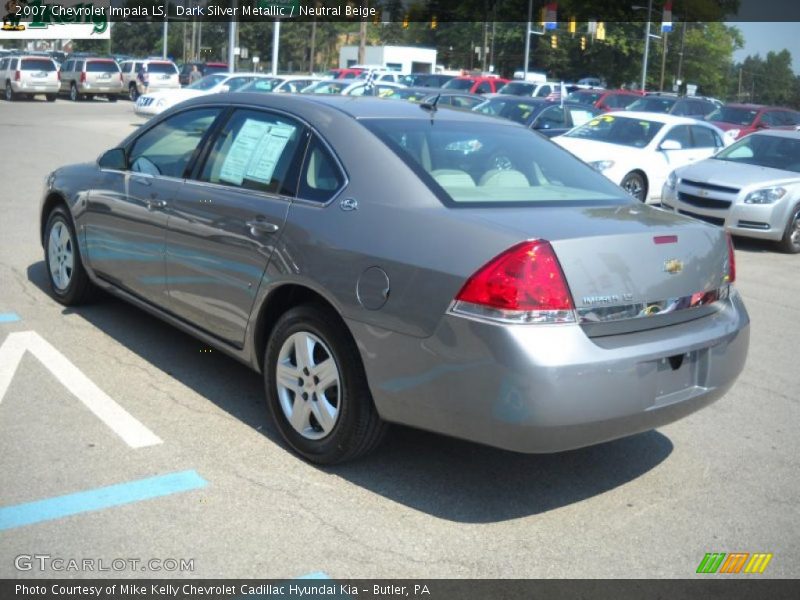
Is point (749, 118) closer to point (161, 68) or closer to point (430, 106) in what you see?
point (430, 106)

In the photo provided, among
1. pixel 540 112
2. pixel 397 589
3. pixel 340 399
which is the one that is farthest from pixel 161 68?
pixel 397 589

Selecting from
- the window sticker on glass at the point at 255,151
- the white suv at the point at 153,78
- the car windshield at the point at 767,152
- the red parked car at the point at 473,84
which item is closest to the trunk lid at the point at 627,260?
the window sticker on glass at the point at 255,151

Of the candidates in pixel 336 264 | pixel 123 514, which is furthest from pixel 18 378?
pixel 336 264

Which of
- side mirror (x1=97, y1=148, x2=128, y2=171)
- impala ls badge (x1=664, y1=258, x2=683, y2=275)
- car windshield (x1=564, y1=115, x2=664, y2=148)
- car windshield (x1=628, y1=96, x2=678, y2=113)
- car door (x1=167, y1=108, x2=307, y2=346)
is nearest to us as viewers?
impala ls badge (x1=664, y1=258, x2=683, y2=275)

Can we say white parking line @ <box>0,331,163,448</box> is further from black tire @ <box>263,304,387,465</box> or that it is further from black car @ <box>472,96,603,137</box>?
black car @ <box>472,96,603,137</box>

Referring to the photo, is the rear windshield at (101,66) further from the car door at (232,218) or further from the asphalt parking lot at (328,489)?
the car door at (232,218)

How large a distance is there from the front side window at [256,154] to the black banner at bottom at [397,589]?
197cm

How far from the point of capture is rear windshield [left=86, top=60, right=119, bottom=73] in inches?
1619

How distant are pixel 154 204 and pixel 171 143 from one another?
0.47 metres

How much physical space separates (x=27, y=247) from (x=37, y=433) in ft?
16.0

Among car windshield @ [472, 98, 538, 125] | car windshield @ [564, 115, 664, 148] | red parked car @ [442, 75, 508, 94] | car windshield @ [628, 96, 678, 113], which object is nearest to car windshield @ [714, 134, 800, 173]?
car windshield @ [564, 115, 664, 148]

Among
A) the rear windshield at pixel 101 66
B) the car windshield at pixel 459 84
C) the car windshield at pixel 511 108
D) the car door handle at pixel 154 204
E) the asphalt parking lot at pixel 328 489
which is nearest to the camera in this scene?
the asphalt parking lot at pixel 328 489

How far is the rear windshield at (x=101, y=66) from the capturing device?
135 feet

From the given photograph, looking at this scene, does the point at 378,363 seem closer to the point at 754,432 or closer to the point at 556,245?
the point at 556,245
